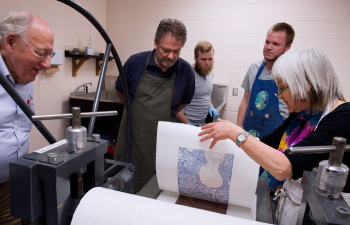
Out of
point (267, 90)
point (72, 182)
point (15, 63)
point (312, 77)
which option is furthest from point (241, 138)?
point (267, 90)

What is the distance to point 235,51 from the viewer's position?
9.01 feet

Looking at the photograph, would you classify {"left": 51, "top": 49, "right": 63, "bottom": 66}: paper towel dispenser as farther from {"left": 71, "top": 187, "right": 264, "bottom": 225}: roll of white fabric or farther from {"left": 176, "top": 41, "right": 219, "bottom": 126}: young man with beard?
{"left": 71, "top": 187, "right": 264, "bottom": 225}: roll of white fabric

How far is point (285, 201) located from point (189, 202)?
36 centimetres

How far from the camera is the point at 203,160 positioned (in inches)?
33.3

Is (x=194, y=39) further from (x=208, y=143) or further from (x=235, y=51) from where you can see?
(x=208, y=143)

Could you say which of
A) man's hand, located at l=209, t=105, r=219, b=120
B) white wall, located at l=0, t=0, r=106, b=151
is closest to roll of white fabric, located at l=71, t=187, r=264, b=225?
man's hand, located at l=209, t=105, r=219, b=120

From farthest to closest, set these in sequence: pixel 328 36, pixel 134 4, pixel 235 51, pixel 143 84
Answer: pixel 134 4, pixel 235 51, pixel 328 36, pixel 143 84

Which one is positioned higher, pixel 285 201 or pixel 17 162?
pixel 17 162

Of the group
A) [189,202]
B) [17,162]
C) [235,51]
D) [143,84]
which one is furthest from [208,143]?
[235,51]

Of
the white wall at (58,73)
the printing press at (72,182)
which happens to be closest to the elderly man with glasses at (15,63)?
the printing press at (72,182)

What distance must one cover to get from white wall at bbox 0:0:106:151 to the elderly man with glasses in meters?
1.18

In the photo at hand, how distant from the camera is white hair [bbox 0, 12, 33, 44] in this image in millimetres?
931

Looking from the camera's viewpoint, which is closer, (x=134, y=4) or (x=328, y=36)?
(x=328, y=36)

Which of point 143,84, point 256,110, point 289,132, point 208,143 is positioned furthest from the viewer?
point 256,110
